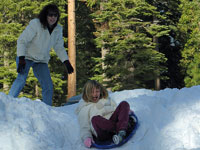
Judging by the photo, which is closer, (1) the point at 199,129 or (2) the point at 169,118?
(1) the point at 199,129

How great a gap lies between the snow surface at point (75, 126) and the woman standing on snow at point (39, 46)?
0.64m

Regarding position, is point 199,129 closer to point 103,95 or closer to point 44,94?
point 103,95

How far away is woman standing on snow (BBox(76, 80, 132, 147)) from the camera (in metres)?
4.02

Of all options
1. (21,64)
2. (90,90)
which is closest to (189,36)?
(21,64)

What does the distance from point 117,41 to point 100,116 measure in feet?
33.7

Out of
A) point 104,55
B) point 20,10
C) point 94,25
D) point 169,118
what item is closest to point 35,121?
point 169,118

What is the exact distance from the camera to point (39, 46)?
5.31 meters

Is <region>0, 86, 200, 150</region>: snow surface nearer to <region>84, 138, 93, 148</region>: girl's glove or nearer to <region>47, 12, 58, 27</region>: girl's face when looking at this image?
<region>84, 138, 93, 148</region>: girl's glove

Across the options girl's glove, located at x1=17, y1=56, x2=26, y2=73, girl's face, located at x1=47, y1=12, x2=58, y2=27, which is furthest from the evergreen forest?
girl's glove, located at x1=17, y1=56, x2=26, y2=73

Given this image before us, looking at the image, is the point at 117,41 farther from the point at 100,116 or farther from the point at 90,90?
the point at 100,116

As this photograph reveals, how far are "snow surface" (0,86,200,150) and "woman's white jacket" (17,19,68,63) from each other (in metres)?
0.94

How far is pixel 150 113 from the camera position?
15.6 feet

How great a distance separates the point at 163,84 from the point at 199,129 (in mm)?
16351

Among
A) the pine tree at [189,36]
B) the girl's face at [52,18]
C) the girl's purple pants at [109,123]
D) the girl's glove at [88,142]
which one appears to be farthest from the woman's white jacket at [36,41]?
the pine tree at [189,36]
